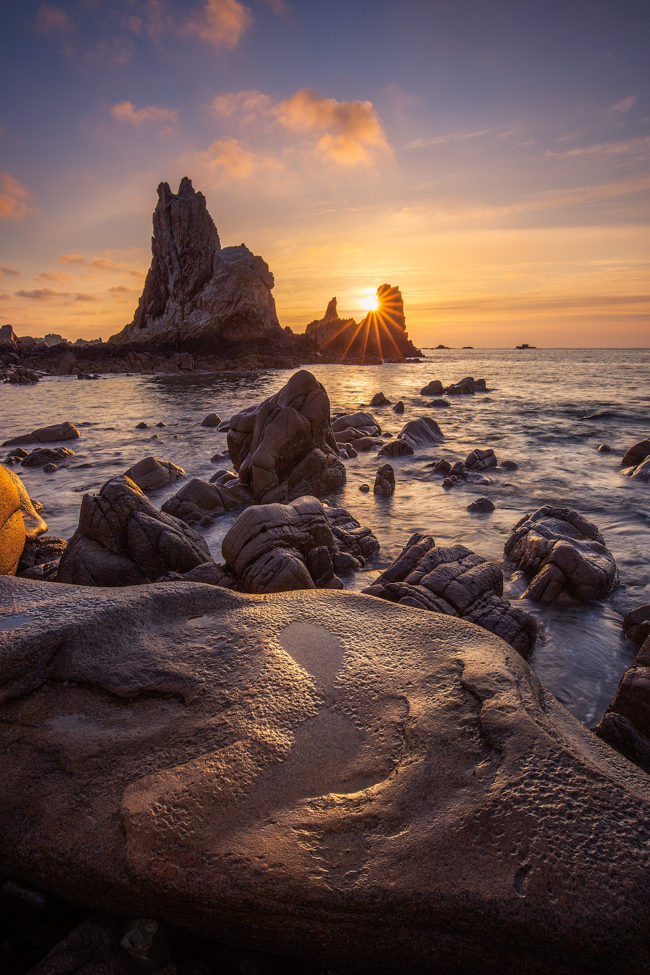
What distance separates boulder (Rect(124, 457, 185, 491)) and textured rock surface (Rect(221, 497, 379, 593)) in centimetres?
588

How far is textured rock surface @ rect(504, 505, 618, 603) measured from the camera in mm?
A: 5547

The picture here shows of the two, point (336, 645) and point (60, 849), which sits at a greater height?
point (336, 645)

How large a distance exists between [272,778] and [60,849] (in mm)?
944

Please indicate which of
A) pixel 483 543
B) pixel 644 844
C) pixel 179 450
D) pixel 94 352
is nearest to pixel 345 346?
pixel 94 352

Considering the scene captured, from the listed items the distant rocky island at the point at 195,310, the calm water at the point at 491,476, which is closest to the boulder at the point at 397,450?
the calm water at the point at 491,476

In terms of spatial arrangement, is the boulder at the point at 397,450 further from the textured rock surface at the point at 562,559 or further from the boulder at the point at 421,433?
the textured rock surface at the point at 562,559

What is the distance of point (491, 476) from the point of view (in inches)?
460

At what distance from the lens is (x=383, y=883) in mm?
1801

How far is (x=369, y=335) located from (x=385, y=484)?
91012 millimetres

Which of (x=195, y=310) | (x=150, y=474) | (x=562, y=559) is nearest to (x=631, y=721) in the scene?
(x=562, y=559)

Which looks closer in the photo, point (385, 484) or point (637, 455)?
point (385, 484)

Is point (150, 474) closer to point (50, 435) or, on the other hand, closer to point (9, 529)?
point (9, 529)

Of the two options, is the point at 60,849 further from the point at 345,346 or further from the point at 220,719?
the point at 345,346

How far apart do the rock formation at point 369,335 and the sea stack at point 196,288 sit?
48.9ft
